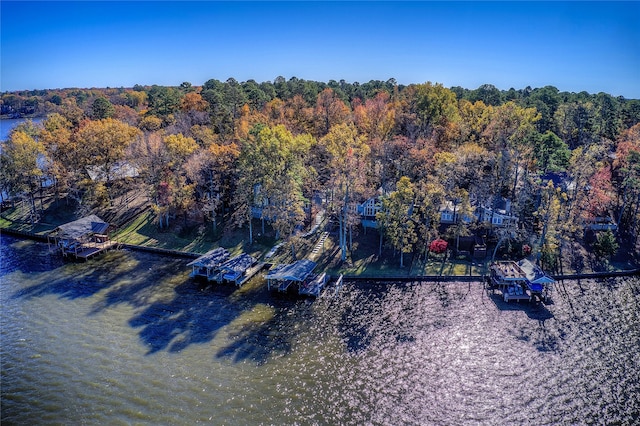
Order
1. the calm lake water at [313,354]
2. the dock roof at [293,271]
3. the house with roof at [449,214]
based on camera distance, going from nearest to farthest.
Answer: the calm lake water at [313,354] → the dock roof at [293,271] → the house with roof at [449,214]

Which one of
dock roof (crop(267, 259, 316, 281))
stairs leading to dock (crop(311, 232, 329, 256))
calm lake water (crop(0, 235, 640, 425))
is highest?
stairs leading to dock (crop(311, 232, 329, 256))

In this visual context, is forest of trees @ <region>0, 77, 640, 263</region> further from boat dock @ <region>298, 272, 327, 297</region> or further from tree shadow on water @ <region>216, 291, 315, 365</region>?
tree shadow on water @ <region>216, 291, 315, 365</region>

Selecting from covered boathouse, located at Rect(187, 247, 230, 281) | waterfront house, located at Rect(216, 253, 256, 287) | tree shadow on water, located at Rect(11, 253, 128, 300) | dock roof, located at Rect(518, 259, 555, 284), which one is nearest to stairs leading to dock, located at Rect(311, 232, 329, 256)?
waterfront house, located at Rect(216, 253, 256, 287)

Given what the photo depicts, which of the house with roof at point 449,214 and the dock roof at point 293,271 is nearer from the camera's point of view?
the dock roof at point 293,271

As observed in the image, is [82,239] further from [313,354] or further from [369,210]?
[369,210]

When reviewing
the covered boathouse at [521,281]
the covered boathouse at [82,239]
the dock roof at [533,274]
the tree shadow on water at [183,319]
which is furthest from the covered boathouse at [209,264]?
the dock roof at [533,274]

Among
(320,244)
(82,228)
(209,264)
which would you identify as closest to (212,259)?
(209,264)

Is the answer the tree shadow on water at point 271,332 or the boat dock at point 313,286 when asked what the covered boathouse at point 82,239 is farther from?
the boat dock at point 313,286
